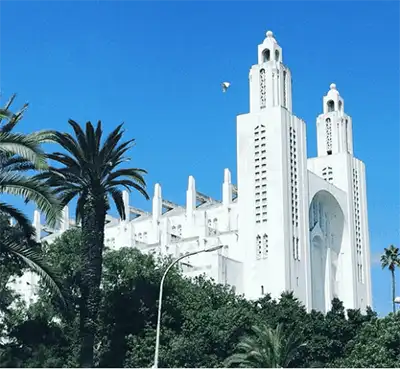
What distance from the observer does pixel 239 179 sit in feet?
242

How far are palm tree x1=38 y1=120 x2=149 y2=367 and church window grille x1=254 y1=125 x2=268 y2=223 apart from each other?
104 feet

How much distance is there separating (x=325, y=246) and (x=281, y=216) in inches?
481

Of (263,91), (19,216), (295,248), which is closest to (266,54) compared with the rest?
(263,91)

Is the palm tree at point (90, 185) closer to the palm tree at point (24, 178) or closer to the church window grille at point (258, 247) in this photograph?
the palm tree at point (24, 178)

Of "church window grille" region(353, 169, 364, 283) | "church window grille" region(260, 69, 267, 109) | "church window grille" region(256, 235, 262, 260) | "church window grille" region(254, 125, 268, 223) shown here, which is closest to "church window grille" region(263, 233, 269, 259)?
"church window grille" region(256, 235, 262, 260)

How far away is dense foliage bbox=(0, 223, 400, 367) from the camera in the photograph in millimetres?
46250

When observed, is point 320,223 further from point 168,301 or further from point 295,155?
point 168,301

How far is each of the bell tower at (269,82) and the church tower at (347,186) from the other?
1087 centimetres

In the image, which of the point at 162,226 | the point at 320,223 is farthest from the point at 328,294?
the point at 162,226

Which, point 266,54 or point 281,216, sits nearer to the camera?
point 281,216

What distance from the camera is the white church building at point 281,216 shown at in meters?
70.6

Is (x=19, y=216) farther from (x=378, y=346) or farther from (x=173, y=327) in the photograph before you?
(x=378, y=346)

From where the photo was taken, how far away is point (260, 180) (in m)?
72.6

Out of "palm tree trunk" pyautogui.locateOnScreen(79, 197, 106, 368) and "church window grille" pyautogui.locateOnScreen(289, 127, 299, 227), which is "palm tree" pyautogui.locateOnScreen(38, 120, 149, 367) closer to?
"palm tree trunk" pyautogui.locateOnScreen(79, 197, 106, 368)
